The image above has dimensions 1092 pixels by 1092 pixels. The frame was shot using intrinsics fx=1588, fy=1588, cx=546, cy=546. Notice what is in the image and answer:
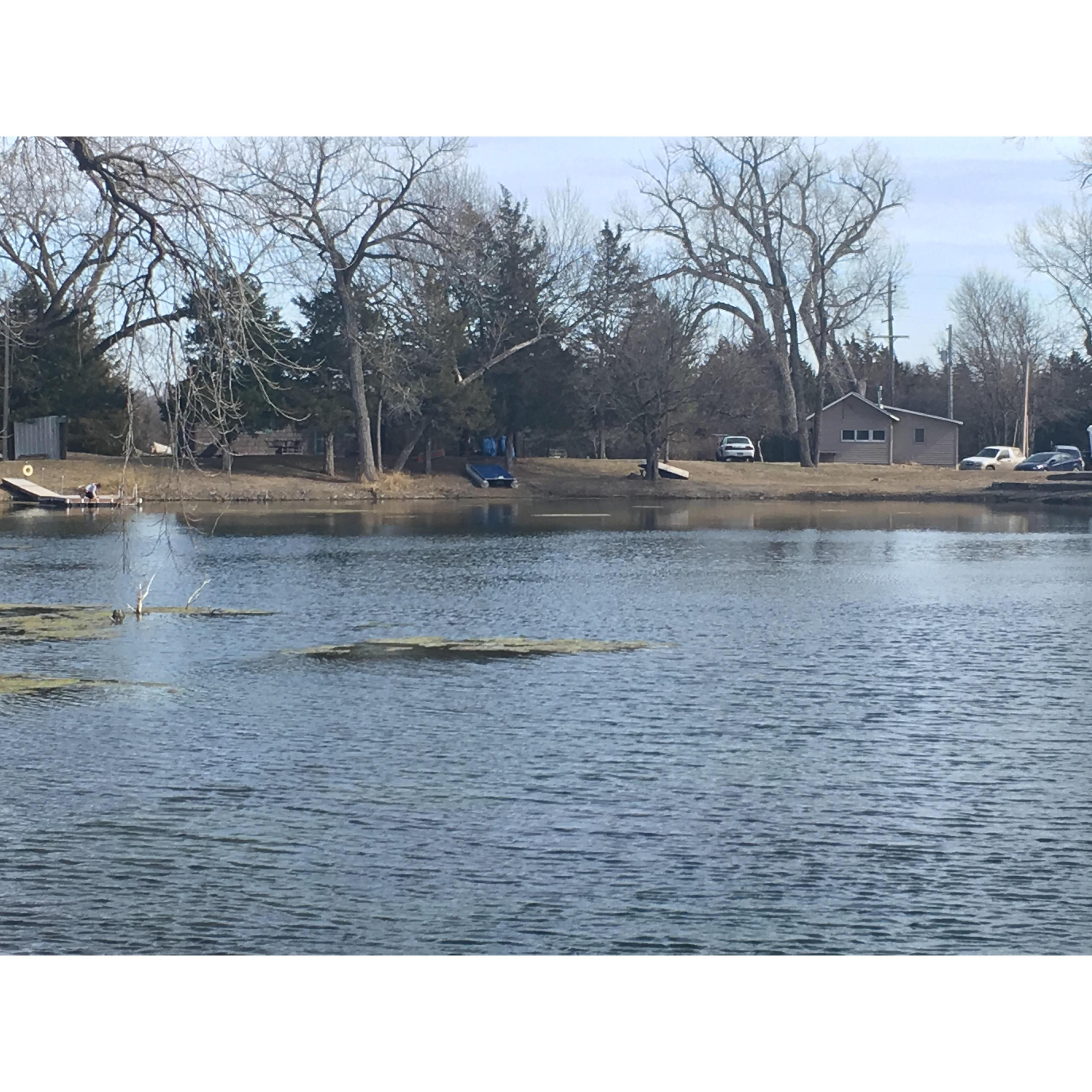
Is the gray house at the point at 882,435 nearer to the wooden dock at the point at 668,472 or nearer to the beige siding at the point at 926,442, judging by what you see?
the beige siding at the point at 926,442

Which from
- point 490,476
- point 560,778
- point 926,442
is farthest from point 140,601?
point 926,442

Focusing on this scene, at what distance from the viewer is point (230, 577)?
111ft

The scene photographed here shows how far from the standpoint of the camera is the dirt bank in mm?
67750

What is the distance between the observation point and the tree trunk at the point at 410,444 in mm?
75000

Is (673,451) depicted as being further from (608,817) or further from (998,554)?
(608,817)

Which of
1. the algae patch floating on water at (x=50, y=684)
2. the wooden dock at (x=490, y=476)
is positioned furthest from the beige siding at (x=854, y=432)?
the algae patch floating on water at (x=50, y=684)

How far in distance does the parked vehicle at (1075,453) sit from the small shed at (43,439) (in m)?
52.0

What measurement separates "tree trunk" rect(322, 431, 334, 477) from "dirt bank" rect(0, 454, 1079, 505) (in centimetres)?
47

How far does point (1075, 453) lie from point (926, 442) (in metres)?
8.91

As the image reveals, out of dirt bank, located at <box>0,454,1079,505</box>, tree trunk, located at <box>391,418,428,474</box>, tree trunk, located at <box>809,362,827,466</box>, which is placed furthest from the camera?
tree trunk, located at <box>809,362,827,466</box>

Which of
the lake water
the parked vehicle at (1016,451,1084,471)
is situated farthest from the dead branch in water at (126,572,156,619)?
the parked vehicle at (1016,451,1084,471)

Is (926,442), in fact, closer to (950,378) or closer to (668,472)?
(950,378)

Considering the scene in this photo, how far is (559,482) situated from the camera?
77562 millimetres

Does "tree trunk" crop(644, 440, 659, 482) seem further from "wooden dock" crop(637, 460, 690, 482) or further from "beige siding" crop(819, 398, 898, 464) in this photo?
"beige siding" crop(819, 398, 898, 464)
